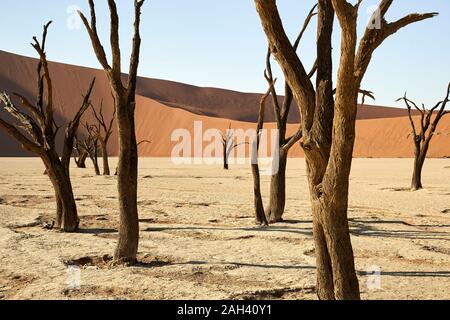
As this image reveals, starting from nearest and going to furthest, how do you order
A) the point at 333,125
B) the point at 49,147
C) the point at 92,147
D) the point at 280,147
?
the point at 333,125 → the point at 49,147 → the point at 280,147 → the point at 92,147

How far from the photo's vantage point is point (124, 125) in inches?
251

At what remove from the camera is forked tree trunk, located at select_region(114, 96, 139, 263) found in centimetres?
641

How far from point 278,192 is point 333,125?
6336 millimetres

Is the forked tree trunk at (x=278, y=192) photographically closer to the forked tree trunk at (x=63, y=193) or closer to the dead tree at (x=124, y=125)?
the forked tree trunk at (x=63, y=193)

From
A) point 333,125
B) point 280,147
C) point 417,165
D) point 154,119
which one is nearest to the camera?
point 333,125

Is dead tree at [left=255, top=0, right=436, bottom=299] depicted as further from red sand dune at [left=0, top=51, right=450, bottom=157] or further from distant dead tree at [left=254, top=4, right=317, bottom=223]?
red sand dune at [left=0, top=51, right=450, bottom=157]

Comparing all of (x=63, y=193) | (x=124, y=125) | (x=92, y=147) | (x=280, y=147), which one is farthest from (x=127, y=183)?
(x=92, y=147)

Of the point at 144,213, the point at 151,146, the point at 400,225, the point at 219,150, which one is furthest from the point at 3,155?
the point at 400,225

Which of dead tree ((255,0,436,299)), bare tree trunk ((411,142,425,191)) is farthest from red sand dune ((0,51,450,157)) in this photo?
dead tree ((255,0,436,299))

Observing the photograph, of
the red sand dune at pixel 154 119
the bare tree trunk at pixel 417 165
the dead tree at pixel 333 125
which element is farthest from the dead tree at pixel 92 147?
the red sand dune at pixel 154 119

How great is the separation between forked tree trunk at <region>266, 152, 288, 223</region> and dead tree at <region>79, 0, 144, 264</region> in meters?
3.99

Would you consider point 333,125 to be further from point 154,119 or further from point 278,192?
point 154,119

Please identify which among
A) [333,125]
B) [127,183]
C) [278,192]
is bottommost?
[278,192]
